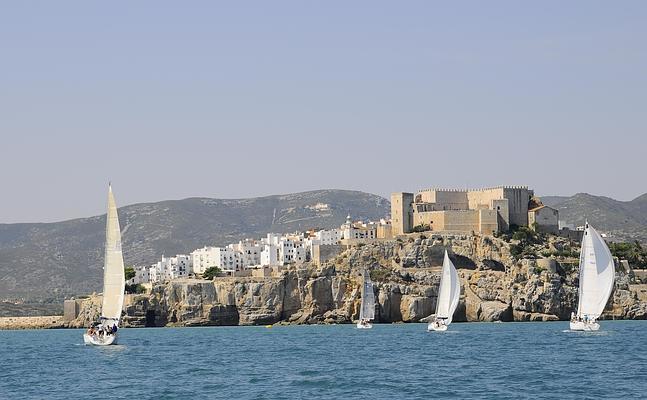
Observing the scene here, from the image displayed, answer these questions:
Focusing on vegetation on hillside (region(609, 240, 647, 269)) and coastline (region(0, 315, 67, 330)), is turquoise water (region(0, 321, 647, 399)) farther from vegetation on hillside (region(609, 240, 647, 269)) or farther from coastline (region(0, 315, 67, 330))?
coastline (region(0, 315, 67, 330))

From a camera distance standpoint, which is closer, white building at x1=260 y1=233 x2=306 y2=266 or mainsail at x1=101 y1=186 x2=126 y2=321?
mainsail at x1=101 y1=186 x2=126 y2=321

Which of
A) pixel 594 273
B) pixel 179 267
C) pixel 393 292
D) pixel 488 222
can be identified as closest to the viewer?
pixel 594 273

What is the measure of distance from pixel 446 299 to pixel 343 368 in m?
35.2

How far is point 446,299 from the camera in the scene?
271 feet

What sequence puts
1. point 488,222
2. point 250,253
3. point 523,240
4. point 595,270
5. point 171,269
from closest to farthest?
point 595,270 → point 523,240 → point 488,222 → point 250,253 → point 171,269

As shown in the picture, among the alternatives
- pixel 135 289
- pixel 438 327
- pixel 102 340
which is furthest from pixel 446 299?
pixel 135 289

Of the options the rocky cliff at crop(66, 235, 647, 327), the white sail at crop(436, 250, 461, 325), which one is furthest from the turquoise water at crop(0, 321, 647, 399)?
the rocky cliff at crop(66, 235, 647, 327)

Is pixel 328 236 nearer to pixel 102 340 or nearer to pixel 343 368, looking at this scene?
pixel 102 340

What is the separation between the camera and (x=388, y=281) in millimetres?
105875

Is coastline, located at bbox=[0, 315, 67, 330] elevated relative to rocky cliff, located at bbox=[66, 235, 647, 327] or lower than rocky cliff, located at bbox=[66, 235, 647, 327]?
lower

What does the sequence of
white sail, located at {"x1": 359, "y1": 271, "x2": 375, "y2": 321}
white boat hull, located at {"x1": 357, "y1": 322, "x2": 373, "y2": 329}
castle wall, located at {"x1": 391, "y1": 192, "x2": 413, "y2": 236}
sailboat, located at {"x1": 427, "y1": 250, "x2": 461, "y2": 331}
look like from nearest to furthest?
sailboat, located at {"x1": 427, "y1": 250, "x2": 461, "y2": 331} → white boat hull, located at {"x1": 357, "y1": 322, "x2": 373, "y2": 329} → white sail, located at {"x1": 359, "y1": 271, "x2": 375, "y2": 321} → castle wall, located at {"x1": 391, "y1": 192, "x2": 413, "y2": 236}

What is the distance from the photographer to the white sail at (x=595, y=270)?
2586 inches

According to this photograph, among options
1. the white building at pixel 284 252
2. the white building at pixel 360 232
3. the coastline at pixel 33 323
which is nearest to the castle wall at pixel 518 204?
the white building at pixel 360 232

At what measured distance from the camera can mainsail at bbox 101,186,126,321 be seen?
59406 millimetres
